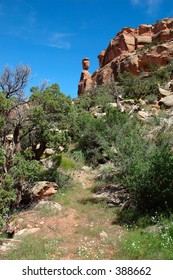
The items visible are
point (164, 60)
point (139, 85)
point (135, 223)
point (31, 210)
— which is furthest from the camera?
point (164, 60)

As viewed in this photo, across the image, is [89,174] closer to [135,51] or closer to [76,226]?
[76,226]

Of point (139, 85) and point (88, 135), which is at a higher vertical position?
point (139, 85)

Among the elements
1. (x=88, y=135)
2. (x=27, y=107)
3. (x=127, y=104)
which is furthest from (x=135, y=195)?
(x=127, y=104)

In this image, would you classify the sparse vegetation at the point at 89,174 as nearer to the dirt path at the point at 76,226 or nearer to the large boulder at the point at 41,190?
the dirt path at the point at 76,226

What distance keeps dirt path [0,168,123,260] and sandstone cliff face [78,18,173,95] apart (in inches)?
1835

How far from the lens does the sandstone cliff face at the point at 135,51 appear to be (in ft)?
179

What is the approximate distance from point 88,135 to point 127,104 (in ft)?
36.8

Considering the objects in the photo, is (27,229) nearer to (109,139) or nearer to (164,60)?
(109,139)

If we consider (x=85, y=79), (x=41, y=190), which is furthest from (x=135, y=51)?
(x=41, y=190)

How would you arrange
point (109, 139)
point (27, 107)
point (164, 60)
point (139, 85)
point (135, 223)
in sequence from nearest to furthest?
point (135, 223) → point (27, 107) → point (109, 139) → point (139, 85) → point (164, 60)

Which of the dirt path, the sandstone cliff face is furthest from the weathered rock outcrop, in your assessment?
the dirt path

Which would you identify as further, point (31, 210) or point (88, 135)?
point (88, 135)

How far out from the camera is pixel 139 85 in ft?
101

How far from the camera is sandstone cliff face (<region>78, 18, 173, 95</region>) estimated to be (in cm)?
5450
